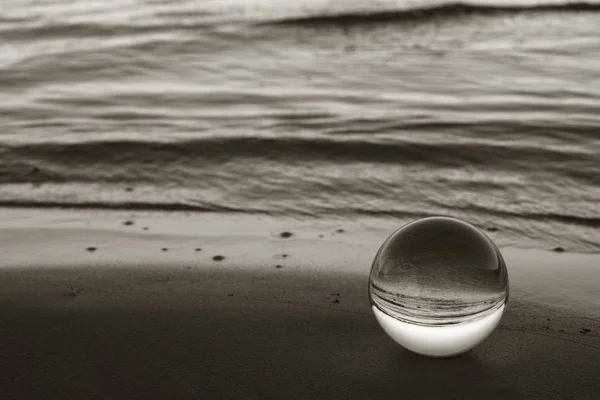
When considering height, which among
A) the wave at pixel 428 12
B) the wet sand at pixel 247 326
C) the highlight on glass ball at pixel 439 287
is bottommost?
the wave at pixel 428 12

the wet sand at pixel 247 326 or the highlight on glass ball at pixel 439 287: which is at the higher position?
the highlight on glass ball at pixel 439 287

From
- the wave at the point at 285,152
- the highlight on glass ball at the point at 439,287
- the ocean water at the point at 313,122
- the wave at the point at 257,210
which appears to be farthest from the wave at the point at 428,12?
the highlight on glass ball at the point at 439,287

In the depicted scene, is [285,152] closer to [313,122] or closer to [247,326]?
[313,122]

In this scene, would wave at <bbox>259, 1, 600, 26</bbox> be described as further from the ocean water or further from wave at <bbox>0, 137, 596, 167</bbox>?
wave at <bbox>0, 137, 596, 167</bbox>

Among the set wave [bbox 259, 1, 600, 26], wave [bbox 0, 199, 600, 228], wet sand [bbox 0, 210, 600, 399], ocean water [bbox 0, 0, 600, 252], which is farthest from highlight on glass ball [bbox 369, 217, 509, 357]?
wave [bbox 259, 1, 600, 26]

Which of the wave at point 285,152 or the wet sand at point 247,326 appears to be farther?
the wave at point 285,152

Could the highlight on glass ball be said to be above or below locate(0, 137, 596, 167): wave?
above

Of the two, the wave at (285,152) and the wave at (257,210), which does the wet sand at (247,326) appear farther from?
the wave at (285,152)
